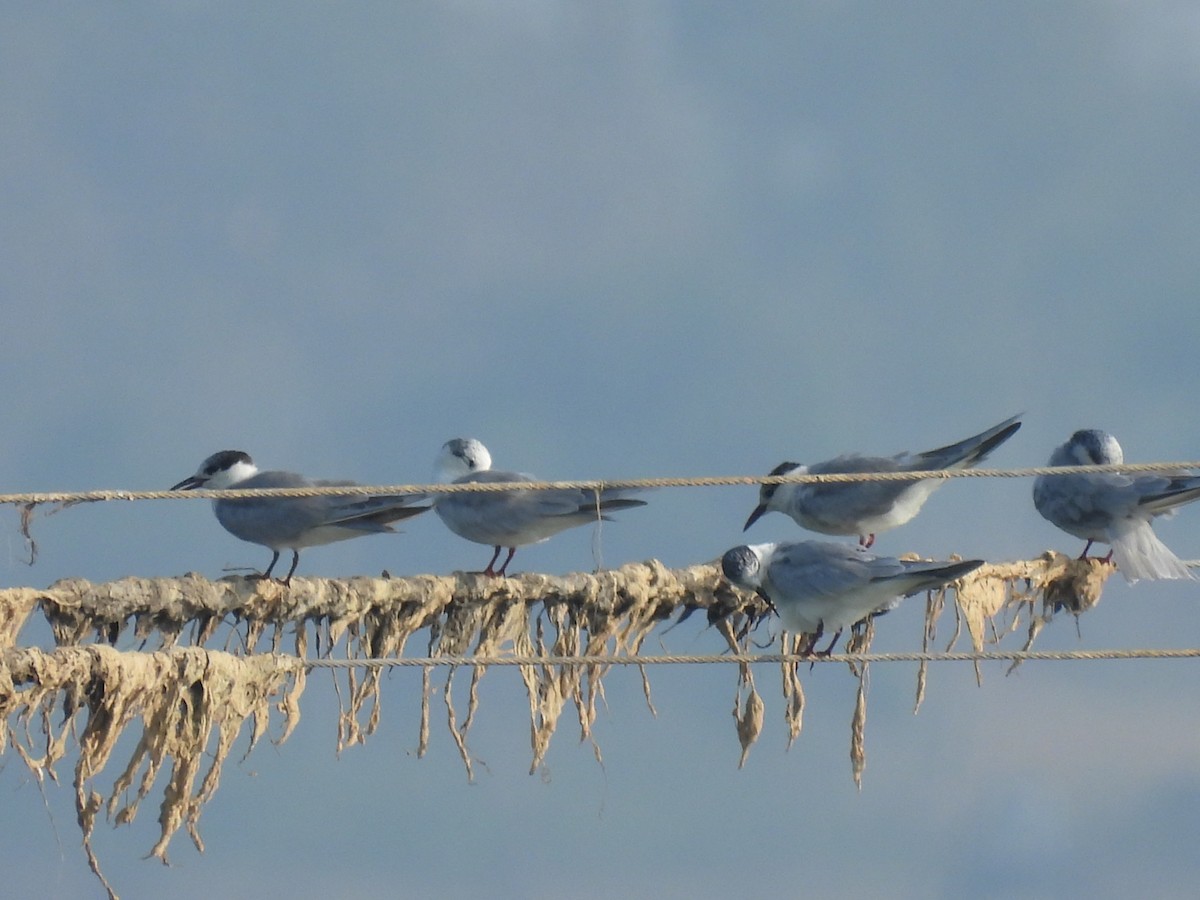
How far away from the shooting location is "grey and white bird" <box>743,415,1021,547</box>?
8141 millimetres

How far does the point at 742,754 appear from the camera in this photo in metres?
7.86

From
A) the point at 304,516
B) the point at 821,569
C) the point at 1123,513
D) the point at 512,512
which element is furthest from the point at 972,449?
the point at 304,516

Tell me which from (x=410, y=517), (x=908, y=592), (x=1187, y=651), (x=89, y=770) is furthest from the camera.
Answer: (x=410, y=517)

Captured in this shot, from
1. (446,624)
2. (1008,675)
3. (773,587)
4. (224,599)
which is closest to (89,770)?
(224,599)

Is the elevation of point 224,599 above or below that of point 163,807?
above

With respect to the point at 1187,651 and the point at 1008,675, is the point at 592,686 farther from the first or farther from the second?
the point at 1187,651

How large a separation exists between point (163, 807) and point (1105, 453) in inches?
Answer: 198

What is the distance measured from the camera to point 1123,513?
8.55 metres

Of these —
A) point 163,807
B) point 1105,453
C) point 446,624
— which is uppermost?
point 1105,453

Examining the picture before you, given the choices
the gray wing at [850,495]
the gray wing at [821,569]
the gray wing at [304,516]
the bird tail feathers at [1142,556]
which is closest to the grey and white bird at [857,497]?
the gray wing at [850,495]

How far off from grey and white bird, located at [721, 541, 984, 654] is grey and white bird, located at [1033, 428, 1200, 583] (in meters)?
1.49

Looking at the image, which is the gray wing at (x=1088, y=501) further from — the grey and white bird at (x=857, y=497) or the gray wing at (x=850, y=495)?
the gray wing at (x=850, y=495)

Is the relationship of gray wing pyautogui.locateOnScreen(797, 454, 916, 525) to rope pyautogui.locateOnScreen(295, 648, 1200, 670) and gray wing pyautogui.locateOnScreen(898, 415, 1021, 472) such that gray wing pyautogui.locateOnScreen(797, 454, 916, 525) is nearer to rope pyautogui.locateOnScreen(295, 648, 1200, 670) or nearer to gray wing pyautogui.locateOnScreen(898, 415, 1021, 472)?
gray wing pyautogui.locateOnScreen(898, 415, 1021, 472)

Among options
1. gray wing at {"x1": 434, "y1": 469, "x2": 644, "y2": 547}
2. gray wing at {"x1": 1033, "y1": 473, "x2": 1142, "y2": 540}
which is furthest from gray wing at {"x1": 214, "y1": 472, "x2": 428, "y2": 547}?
gray wing at {"x1": 1033, "y1": 473, "x2": 1142, "y2": 540}
